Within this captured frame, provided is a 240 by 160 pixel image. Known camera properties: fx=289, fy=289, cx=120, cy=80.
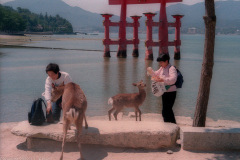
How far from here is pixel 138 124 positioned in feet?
15.5

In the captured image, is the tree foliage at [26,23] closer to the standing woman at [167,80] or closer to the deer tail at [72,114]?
the standing woman at [167,80]

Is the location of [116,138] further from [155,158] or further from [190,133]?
[190,133]

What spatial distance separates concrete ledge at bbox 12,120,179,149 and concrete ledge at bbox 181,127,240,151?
252 mm

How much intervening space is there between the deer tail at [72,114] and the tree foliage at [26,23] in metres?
80.3

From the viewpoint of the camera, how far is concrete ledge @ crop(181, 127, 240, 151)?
4379mm

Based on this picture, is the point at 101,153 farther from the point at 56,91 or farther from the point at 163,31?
the point at 163,31

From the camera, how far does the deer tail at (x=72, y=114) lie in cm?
415

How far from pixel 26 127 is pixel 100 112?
3.91 metres

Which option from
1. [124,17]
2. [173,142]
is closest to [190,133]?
[173,142]

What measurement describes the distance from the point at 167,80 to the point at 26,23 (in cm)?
10209

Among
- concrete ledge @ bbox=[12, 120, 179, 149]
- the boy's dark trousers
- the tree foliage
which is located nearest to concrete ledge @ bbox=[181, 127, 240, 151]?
concrete ledge @ bbox=[12, 120, 179, 149]

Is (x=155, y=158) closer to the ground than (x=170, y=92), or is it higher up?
closer to the ground

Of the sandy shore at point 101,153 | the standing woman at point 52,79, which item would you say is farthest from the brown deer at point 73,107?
the sandy shore at point 101,153

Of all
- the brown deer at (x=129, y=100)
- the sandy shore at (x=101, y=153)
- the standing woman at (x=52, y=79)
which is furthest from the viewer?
the brown deer at (x=129, y=100)
